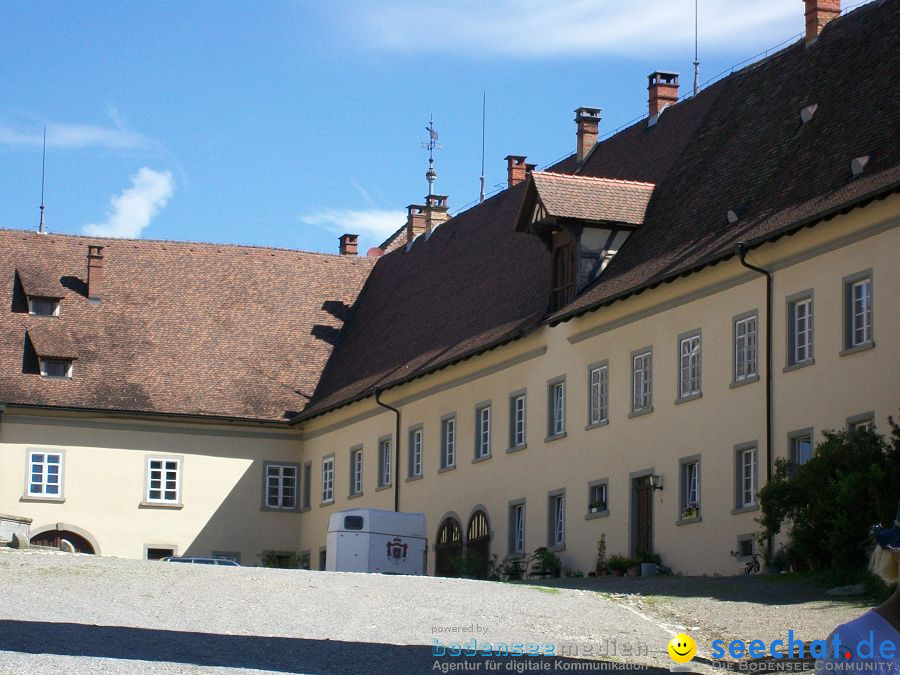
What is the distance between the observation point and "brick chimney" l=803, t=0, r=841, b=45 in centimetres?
3759

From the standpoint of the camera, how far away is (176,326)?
53.8 m

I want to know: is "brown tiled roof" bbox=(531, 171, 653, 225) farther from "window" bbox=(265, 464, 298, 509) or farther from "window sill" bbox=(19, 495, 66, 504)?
"window sill" bbox=(19, 495, 66, 504)

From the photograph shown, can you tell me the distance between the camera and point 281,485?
52.8 metres

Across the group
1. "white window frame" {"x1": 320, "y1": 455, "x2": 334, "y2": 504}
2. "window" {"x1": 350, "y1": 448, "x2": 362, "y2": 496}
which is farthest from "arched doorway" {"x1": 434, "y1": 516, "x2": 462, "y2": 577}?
"white window frame" {"x1": 320, "y1": 455, "x2": 334, "y2": 504}

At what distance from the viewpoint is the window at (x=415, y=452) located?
45.6 meters

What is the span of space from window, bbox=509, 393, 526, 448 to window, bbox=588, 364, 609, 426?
3.33 m

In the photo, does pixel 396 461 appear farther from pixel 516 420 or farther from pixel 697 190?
pixel 697 190

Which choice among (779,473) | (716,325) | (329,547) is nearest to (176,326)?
(329,547)

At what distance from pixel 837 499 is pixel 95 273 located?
33.2 metres

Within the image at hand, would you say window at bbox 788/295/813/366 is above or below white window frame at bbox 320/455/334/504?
above

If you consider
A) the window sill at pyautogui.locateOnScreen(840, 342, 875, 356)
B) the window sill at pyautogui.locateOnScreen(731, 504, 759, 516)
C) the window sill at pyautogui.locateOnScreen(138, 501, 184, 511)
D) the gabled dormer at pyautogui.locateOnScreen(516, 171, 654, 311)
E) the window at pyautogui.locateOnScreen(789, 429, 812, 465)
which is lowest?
the window sill at pyautogui.locateOnScreen(731, 504, 759, 516)

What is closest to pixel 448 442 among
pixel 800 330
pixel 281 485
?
pixel 281 485

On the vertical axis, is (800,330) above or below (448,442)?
above

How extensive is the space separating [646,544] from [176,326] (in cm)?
2326
